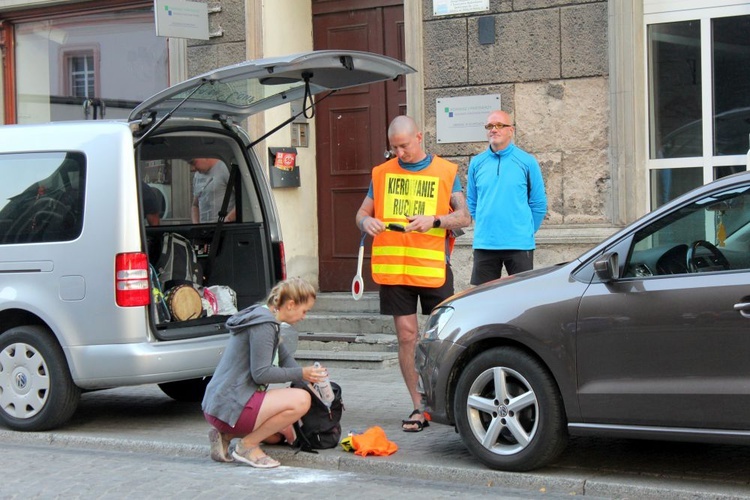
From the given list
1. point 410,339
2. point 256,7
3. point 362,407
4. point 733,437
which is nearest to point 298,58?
point 410,339

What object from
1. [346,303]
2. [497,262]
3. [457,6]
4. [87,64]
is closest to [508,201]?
[497,262]

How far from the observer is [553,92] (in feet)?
34.1

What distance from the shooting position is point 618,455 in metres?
6.56

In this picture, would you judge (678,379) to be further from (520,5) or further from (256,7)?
A: (256,7)

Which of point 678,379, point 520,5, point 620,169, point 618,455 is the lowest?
point 618,455

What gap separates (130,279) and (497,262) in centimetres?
255

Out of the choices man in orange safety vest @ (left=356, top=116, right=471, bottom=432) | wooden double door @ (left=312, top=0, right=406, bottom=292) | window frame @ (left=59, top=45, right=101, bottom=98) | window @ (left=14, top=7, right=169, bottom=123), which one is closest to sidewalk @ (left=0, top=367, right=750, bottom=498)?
man in orange safety vest @ (left=356, top=116, right=471, bottom=432)

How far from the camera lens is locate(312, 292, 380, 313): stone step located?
1140 cm

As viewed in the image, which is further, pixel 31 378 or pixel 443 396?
pixel 31 378

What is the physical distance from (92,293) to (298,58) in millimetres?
1942

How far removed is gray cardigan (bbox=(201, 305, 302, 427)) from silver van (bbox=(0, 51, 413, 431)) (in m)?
0.88

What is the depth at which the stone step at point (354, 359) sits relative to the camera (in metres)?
10.2

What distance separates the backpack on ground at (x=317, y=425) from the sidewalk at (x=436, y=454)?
63mm

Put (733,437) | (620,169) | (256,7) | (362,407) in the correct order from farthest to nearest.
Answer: (256,7), (620,169), (362,407), (733,437)
